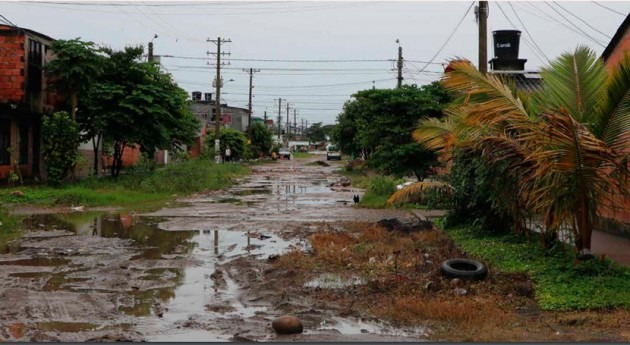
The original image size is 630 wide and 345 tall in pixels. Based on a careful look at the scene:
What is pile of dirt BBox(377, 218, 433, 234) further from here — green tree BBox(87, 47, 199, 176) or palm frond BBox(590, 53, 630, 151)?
green tree BBox(87, 47, 199, 176)

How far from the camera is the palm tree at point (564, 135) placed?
8.98 metres

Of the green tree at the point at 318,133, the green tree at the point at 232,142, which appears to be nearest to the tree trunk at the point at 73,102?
the green tree at the point at 232,142

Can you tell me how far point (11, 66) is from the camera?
2411 centimetres

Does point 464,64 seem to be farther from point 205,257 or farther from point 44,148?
point 44,148

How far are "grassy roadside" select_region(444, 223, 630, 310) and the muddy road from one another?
2435 mm

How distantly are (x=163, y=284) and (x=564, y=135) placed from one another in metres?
6.43

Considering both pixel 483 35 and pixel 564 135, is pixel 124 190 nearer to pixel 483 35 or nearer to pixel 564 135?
pixel 483 35

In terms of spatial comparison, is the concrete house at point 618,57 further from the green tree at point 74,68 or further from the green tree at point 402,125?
the green tree at point 74,68

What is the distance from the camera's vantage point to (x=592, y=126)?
31.0 feet

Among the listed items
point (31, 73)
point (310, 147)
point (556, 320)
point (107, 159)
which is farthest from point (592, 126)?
point (310, 147)

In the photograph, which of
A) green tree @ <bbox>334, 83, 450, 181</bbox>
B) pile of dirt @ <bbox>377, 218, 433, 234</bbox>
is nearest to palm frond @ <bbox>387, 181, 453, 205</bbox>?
pile of dirt @ <bbox>377, 218, 433, 234</bbox>

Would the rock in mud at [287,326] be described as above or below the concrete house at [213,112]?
below

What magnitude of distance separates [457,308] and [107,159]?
106 ft

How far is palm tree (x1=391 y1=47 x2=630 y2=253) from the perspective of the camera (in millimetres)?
8977
